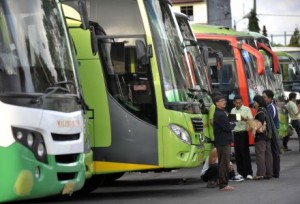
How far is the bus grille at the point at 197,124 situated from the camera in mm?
14844

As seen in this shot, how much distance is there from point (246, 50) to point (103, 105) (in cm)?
958

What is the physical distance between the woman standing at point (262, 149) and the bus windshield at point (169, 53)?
2.98 m

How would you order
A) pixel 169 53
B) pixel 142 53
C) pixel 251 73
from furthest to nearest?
1. pixel 251 73
2. pixel 169 53
3. pixel 142 53

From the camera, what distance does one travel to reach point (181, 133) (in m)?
14.4

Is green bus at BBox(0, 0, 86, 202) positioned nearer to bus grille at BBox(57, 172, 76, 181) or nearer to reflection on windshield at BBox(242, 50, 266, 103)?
bus grille at BBox(57, 172, 76, 181)

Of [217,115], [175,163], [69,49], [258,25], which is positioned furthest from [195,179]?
[258,25]

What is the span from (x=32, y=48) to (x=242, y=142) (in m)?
9.56

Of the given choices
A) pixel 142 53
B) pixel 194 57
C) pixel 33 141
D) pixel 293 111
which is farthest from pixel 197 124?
pixel 293 111

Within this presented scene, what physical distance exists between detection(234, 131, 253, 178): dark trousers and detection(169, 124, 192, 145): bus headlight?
410 centimetres

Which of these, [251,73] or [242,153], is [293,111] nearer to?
Result: [251,73]

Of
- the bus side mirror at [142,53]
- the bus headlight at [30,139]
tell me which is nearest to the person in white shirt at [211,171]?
the bus side mirror at [142,53]

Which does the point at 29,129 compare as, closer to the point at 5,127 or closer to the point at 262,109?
the point at 5,127

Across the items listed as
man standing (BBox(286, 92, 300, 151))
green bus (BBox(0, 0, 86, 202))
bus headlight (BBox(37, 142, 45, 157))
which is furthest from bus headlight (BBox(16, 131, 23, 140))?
man standing (BBox(286, 92, 300, 151))

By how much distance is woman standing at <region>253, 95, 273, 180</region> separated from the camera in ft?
59.4
